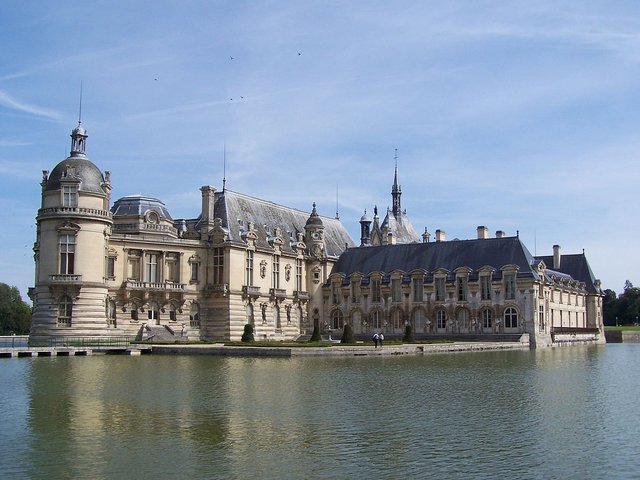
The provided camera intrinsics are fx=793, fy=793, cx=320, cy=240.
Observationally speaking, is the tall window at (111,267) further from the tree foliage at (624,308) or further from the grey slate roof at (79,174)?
the tree foliage at (624,308)

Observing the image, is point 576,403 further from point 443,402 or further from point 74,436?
point 74,436

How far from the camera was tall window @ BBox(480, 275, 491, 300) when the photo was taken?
244 ft

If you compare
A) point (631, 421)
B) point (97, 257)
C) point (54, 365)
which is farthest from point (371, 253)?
point (631, 421)

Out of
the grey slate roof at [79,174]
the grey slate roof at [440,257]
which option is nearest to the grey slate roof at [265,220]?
the grey slate roof at [440,257]

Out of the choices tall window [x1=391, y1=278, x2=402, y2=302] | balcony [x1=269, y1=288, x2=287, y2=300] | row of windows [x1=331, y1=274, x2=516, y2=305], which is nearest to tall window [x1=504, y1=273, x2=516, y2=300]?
row of windows [x1=331, y1=274, x2=516, y2=305]

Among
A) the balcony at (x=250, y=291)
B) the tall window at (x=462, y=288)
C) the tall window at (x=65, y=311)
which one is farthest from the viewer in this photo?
the tall window at (x=462, y=288)

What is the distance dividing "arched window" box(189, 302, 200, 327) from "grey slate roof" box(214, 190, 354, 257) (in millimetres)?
6680

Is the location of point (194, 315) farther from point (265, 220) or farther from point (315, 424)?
point (315, 424)

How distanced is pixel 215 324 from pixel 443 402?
1731 inches

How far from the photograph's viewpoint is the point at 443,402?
89.0ft

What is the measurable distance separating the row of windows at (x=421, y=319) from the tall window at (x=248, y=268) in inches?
566

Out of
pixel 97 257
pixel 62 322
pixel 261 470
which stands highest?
pixel 97 257

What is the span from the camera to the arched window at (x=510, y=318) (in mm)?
72688

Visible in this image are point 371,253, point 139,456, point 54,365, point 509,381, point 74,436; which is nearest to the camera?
point 139,456
